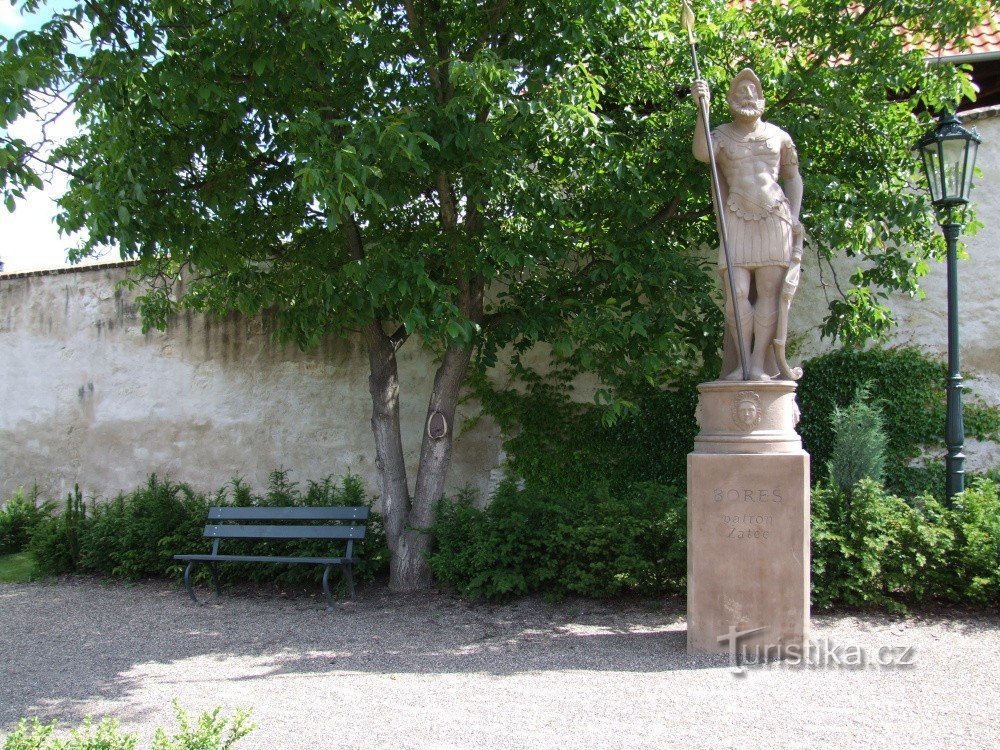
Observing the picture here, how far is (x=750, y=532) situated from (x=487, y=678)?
68.4 inches

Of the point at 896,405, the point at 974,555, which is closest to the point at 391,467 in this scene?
the point at 974,555

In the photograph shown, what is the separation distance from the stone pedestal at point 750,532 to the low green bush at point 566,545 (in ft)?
4.52

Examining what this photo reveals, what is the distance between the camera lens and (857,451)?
7.01 m

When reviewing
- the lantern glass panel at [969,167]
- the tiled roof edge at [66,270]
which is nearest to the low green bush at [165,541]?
the tiled roof edge at [66,270]

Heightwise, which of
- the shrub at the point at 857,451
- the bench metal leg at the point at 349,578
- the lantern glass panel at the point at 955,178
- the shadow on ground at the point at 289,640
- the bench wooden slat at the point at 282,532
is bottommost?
the shadow on ground at the point at 289,640

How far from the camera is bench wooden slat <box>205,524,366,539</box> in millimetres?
7527

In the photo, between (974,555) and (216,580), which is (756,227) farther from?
→ (216,580)

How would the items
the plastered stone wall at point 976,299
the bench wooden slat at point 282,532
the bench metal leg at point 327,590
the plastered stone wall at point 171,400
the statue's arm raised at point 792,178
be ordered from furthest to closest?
Answer: 1. the plastered stone wall at point 171,400
2. the plastered stone wall at point 976,299
3. the bench wooden slat at point 282,532
4. the bench metal leg at point 327,590
5. the statue's arm raised at point 792,178

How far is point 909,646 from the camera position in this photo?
5.34 meters

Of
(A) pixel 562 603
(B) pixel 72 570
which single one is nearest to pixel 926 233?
(A) pixel 562 603

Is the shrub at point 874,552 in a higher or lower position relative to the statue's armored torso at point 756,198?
lower

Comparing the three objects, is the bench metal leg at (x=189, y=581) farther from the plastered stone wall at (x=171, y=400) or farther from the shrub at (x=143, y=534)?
the plastered stone wall at (x=171, y=400)

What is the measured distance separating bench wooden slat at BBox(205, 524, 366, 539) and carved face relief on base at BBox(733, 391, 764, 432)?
3716 mm

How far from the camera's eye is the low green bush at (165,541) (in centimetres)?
796
